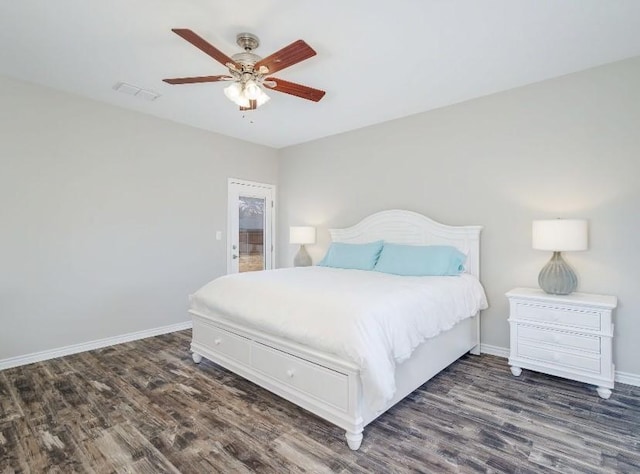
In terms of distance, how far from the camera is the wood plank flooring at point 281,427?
5.92 ft

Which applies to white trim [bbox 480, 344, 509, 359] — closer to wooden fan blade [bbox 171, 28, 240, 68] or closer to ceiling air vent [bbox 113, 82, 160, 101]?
wooden fan blade [bbox 171, 28, 240, 68]

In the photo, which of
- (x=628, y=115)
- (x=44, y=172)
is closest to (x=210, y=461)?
(x=44, y=172)

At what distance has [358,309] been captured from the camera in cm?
205

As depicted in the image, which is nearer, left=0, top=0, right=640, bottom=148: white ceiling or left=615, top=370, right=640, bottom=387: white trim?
left=0, top=0, right=640, bottom=148: white ceiling

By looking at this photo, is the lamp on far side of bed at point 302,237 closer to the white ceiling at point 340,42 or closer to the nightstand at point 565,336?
the white ceiling at point 340,42

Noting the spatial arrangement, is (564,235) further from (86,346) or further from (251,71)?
(86,346)

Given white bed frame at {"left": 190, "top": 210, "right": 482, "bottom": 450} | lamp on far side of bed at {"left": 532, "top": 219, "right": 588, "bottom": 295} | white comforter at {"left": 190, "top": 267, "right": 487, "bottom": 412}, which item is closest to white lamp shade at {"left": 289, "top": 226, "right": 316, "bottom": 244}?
white bed frame at {"left": 190, "top": 210, "right": 482, "bottom": 450}

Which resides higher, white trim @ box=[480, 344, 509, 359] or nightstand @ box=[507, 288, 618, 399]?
nightstand @ box=[507, 288, 618, 399]

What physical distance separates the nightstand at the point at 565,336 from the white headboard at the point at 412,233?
0.70 meters

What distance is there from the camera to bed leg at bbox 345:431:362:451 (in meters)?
1.91

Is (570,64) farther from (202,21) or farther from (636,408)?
(202,21)

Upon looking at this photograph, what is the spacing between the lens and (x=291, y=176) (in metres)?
5.41

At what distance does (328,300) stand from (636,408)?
2301 mm

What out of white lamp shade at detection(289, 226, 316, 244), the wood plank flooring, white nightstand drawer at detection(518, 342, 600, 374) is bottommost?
the wood plank flooring
